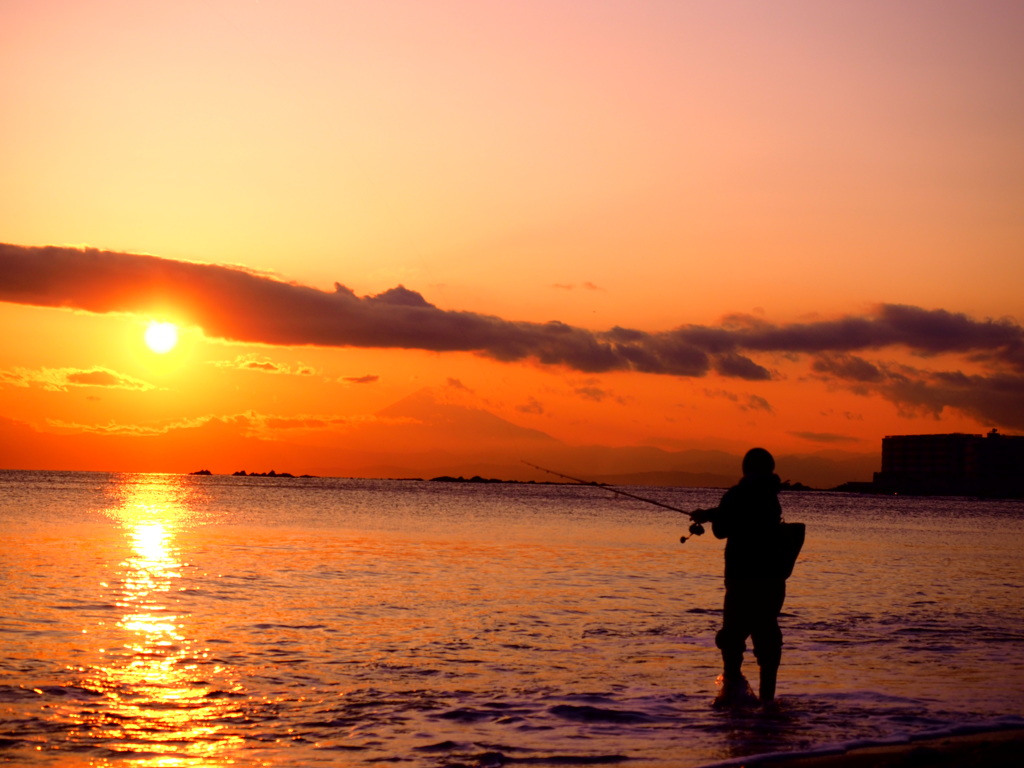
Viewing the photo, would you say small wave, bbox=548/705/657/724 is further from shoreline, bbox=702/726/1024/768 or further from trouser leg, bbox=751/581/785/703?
shoreline, bbox=702/726/1024/768

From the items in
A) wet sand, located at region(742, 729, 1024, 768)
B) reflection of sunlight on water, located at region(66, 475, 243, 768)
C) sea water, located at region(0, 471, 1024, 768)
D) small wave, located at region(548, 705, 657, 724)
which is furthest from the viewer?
small wave, located at region(548, 705, 657, 724)

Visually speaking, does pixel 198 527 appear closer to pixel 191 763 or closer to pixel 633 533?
pixel 633 533

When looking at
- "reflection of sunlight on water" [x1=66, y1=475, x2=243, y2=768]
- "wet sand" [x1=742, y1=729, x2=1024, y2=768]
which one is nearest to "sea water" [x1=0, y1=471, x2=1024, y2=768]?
"reflection of sunlight on water" [x1=66, y1=475, x2=243, y2=768]

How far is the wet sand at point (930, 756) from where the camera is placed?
21.2 feet

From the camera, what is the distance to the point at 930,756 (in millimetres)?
6762

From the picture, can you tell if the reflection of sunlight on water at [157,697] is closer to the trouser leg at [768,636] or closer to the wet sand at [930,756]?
the wet sand at [930,756]

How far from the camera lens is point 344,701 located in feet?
30.2

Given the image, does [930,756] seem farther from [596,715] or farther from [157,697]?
[157,697]

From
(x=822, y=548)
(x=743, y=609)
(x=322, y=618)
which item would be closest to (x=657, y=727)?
(x=743, y=609)

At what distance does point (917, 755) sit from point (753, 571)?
8.16 ft

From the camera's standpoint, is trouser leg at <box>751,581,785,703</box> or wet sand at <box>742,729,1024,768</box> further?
trouser leg at <box>751,581,785,703</box>

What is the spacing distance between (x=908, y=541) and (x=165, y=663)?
37.8 m

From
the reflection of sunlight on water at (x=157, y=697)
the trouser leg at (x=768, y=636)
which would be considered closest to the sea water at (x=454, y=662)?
the reflection of sunlight on water at (x=157, y=697)

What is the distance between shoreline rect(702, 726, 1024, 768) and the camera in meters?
6.50
